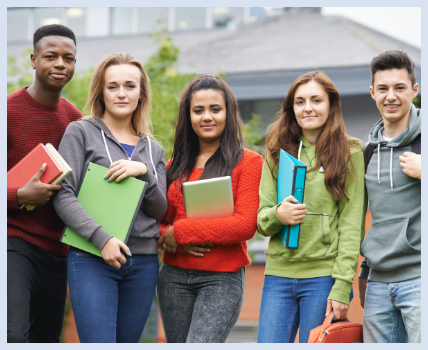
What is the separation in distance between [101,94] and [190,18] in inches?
469

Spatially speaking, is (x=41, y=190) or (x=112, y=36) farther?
(x=112, y=36)

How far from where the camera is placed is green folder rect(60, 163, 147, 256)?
8.89 feet

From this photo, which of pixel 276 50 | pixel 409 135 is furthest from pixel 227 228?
pixel 276 50

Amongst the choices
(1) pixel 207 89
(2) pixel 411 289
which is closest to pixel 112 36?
(1) pixel 207 89

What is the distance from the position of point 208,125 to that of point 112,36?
474 inches

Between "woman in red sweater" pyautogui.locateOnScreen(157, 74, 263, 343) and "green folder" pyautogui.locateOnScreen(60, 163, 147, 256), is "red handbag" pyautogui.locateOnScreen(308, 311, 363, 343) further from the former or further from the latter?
"green folder" pyautogui.locateOnScreen(60, 163, 147, 256)

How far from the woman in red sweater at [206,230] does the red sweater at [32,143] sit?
0.65 m

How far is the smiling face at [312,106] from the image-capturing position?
2943 mm

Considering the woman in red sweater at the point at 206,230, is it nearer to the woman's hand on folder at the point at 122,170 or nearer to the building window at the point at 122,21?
→ the woman's hand on folder at the point at 122,170

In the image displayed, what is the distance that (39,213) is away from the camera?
9.66 ft

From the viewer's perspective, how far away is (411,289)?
2.64 m

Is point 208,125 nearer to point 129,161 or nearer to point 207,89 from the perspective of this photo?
point 207,89

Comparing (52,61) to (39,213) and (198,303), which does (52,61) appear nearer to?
(39,213)

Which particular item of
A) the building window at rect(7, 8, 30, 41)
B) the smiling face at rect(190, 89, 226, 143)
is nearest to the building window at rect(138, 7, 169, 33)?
the building window at rect(7, 8, 30, 41)
